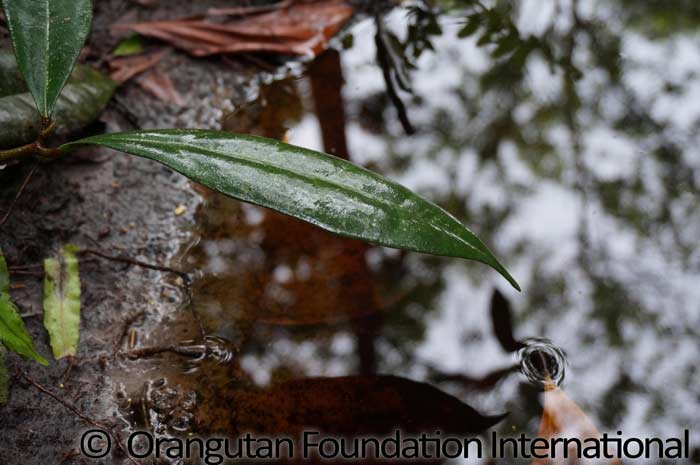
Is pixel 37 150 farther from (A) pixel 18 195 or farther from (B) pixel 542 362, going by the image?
(B) pixel 542 362

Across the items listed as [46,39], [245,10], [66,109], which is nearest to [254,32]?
[245,10]

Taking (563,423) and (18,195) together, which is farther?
(18,195)

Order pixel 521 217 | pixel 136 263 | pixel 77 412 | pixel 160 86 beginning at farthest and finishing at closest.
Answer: pixel 160 86 → pixel 521 217 → pixel 136 263 → pixel 77 412

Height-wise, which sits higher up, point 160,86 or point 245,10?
point 245,10

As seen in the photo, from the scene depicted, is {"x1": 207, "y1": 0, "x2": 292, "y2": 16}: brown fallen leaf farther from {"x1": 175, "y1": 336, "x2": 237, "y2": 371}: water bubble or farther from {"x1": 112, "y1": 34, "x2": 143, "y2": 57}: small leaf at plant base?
{"x1": 175, "y1": 336, "x2": 237, "y2": 371}: water bubble

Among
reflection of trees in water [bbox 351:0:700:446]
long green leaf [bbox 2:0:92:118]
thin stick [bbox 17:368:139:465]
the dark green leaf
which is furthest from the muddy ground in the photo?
reflection of trees in water [bbox 351:0:700:446]

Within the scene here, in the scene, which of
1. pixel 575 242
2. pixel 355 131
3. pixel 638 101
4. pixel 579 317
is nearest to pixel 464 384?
pixel 579 317

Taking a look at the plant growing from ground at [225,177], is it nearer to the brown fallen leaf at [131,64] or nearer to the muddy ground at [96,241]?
the muddy ground at [96,241]

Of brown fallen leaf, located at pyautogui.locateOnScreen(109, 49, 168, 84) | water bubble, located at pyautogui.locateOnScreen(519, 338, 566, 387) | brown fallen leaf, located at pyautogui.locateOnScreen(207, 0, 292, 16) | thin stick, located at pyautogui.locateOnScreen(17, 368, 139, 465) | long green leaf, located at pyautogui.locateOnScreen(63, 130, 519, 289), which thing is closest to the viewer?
long green leaf, located at pyautogui.locateOnScreen(63, 130, 519, 289)
